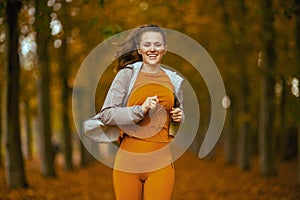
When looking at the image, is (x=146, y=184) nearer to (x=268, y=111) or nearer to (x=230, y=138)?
(x=268, y=111)

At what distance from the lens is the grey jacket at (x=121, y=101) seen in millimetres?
3701

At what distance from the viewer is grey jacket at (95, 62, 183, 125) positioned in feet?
12.1

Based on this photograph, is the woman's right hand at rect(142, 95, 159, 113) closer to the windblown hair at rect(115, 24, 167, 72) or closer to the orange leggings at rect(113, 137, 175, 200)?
the orange leggings at rect(113, 137, 175, 200)

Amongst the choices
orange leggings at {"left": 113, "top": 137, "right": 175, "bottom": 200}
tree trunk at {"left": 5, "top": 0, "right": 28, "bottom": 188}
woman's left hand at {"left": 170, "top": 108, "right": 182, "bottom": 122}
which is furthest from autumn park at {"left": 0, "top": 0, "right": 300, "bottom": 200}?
orange leggings at {"left": 113, "top": 137, "right": 175, "bottom": 200}

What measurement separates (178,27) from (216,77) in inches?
492

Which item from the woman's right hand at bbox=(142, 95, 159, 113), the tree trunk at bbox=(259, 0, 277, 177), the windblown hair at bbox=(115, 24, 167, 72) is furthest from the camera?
the tree trunk at bbox=(259, 0, 277, 177)

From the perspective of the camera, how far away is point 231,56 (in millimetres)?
18891

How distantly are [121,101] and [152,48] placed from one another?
46 cm

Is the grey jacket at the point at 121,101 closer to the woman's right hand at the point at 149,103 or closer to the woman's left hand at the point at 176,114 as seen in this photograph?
the woman's right hand at the point at 149,103

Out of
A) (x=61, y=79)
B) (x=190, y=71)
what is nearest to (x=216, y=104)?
(x=61, y=79)

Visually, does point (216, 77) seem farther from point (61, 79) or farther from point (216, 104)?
point (61, 79)

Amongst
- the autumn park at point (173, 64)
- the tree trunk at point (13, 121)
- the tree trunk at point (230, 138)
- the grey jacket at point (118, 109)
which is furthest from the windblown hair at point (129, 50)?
the tree trunk at point (230, 138)

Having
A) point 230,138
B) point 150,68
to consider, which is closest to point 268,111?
point 230,138

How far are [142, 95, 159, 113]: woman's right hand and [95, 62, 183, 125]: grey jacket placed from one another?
72mm
